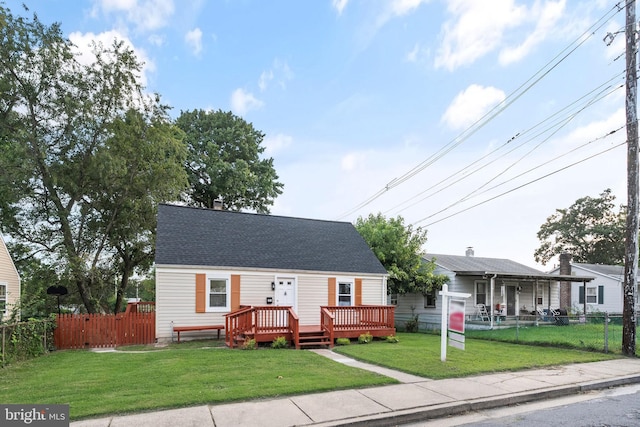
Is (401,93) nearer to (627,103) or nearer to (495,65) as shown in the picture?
(495,65)

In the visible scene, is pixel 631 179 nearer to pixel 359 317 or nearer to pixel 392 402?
pixel 359 317

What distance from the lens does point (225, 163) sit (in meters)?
32.2

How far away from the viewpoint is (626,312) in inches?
446

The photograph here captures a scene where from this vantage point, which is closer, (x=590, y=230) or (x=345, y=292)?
(x=345, y=292)

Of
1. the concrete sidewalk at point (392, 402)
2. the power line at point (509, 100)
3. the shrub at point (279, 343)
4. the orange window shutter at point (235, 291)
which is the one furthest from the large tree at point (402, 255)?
the concrete sidewalk at point (392, 402)

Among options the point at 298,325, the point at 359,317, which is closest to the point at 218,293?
the point at 298,325

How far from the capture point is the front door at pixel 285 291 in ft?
→ 51.2

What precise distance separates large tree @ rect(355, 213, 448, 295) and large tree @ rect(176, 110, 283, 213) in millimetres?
15491

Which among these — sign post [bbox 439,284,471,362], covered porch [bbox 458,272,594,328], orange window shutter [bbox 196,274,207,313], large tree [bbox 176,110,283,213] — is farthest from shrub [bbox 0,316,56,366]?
large tree [bbox 176,110,283,213]

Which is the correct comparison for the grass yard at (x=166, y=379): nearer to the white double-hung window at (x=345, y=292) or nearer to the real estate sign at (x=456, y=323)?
the real estate sign at (x=456, y=323)

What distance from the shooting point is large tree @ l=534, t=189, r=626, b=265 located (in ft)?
141

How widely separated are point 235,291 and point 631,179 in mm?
13203

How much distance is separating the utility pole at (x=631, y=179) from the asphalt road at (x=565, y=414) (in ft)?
17.1

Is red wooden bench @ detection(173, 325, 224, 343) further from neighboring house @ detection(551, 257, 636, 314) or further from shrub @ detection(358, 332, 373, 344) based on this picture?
neighboring house @ detection(551, 257, 636, 314)
